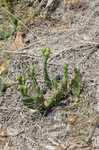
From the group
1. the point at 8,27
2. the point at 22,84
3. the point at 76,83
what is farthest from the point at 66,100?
the point at 8,27

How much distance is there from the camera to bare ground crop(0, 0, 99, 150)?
8.40 feet

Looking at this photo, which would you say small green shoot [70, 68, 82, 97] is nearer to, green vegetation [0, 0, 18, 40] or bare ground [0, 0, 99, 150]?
bare ground [0, 0, 99, 150]

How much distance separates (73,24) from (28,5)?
1.90ft

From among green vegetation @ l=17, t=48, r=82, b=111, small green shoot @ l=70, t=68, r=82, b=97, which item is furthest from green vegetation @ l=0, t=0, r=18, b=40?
small green shoot @ l=70, t=68, r=82, b=97

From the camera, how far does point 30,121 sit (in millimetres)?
2691

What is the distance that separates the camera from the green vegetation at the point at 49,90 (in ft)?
8.70

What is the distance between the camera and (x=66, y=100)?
2.79 m

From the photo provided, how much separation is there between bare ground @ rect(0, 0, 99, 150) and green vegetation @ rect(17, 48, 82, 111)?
0.06m

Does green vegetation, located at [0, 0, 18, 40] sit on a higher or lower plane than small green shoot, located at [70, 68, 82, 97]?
higher

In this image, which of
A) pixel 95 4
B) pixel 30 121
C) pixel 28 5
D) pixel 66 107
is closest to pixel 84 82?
pixel 66 107

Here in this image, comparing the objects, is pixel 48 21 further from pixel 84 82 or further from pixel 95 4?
pixel 84 82

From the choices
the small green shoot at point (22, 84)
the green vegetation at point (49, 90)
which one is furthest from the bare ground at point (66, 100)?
the small green shoot at point (22, 84)

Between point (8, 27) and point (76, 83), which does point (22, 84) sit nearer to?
point (76, 83)

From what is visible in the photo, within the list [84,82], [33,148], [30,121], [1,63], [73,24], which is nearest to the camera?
[33,148]
